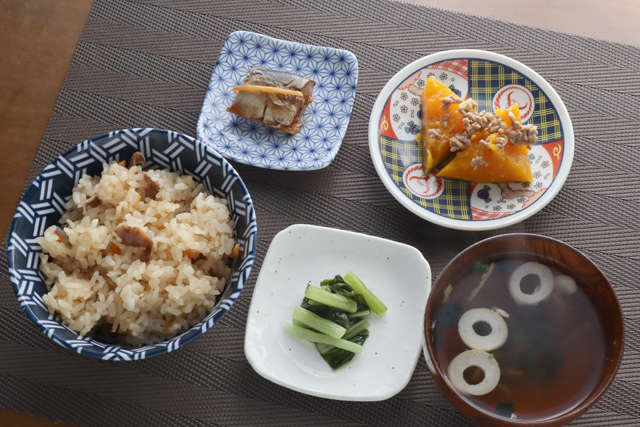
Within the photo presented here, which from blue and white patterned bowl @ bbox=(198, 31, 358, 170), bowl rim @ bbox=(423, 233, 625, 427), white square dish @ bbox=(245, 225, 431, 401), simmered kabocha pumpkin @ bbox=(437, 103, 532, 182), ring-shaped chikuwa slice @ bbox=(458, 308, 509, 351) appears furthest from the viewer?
blue and white patterned bowl @ bbox=(198, 31, 358, 170)

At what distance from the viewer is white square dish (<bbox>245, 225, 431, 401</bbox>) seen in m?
1.63

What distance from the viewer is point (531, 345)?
1339 millimetres

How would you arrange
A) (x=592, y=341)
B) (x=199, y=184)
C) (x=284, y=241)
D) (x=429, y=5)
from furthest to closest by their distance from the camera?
(x=429, y=5) → (x=284, y=241) → (x=199, y=184) → (x=592, y=341)

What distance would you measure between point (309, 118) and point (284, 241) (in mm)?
494

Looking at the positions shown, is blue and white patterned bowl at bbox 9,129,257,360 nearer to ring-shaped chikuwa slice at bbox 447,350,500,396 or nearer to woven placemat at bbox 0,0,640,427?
woven placemat at bbox 0,0,640,427

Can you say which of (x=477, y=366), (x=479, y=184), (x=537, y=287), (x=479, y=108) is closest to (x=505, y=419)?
(x=477, y=366)

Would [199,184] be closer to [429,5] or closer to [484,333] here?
[484,333]

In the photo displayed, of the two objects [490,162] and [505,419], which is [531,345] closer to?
[505,419]

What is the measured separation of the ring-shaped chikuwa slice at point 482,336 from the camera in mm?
1337

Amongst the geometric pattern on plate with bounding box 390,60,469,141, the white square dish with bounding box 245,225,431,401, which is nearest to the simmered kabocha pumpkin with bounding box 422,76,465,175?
the geometric pattern on plate with bounding box 390,60,469,141

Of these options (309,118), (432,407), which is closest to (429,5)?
(309,118)

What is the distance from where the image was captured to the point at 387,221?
187 cm

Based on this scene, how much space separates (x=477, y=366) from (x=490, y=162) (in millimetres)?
744

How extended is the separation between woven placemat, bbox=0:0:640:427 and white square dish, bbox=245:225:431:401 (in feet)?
0.34
